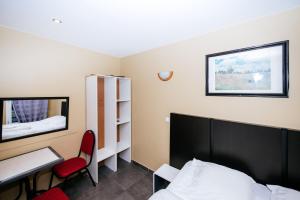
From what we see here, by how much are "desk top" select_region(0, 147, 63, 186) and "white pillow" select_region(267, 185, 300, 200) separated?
2374mm

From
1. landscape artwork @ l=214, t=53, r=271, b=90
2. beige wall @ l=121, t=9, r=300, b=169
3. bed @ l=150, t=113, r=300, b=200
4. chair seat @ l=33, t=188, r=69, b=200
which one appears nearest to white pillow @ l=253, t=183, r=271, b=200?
bed @ l=150, t=113, r=300, b=200

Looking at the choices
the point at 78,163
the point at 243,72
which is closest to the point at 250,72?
the point at 243,72

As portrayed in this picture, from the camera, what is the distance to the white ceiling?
1.30m

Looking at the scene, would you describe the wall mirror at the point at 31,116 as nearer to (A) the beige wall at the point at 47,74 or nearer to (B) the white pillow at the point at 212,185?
(A) the beige wall at the point at 47,74

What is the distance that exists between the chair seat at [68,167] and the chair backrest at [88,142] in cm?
18

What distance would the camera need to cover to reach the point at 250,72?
1556 mm

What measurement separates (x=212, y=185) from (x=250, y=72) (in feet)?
4.21

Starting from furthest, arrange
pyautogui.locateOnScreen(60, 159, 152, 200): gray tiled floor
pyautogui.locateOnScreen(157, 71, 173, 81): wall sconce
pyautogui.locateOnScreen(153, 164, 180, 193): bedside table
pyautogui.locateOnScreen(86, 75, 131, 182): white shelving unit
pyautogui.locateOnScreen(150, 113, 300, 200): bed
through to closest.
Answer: pyautogui.locateOnScreen(86, 75, 131, 182): white shelving unit
pyautogui.locateOnScreen(157, 71, 173, 81): wall sconce
pyautogui.locateOnScreen(60, 159, 152, 200): gray tiled floor
pyautogui.locateOnScreen(153, 164, 180, 193): bedside table
pyautogui.locateOnScreen(150, 113, 300, 200): bed

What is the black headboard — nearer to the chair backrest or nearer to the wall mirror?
the chair backrest

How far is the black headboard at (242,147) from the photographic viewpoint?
1.30m

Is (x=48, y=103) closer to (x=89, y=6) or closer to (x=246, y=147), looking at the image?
(x=89, y=6)

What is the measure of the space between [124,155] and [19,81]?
7.55ft

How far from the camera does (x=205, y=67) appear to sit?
74.5 inches

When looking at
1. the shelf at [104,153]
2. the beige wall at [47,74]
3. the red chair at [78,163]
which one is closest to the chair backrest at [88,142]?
the red chair at [78,163]
